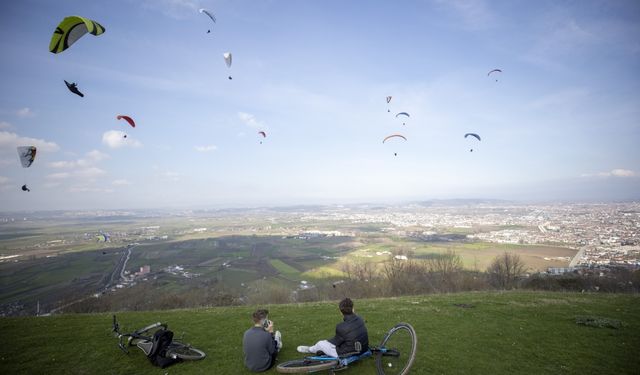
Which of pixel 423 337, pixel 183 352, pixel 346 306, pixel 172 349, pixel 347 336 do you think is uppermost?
pixel 346 306

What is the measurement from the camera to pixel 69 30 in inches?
490

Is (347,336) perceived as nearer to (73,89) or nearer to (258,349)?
(258,349)

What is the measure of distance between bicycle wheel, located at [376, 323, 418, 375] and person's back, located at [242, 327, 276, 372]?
2996 millimetres

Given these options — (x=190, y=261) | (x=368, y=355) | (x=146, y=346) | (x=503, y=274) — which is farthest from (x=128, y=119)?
(x=190, y=261)

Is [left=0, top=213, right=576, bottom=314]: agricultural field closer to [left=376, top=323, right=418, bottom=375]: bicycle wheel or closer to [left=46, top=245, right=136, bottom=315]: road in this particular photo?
[left=46, top=245, right=136, bottom=315]: road

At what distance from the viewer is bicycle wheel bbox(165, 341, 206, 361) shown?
8.21m

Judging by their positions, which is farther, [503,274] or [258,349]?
[503,274]

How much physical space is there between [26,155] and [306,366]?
2102cm

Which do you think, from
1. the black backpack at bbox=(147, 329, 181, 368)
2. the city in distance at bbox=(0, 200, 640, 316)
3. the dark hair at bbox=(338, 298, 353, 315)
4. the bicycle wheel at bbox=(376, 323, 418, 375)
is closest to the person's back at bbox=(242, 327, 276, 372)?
the dark hair at bbox=(338, 298, 353, 315)

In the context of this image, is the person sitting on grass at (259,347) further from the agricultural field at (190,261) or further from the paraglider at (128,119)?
the agricultural field at (190,261)

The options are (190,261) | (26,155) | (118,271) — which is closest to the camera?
(26,155)

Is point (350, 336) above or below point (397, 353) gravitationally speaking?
above

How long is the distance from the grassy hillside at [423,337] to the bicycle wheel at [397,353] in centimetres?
42

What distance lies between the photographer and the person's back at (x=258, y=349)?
297 inches
